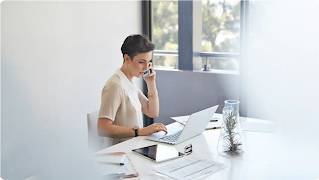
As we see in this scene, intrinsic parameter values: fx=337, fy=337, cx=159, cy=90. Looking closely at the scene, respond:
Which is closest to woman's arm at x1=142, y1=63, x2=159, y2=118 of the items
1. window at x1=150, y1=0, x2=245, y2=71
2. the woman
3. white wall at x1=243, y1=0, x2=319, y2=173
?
the woman

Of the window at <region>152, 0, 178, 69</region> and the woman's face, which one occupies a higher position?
the window at <region>152, 0, 178, 69</region>

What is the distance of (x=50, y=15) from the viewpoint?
2.55 m

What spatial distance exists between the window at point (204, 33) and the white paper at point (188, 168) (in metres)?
1.82

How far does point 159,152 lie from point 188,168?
0.22 meters

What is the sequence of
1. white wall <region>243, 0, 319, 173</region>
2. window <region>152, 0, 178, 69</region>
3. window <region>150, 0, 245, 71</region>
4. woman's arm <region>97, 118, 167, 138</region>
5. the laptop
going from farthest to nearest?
window <region>152, 0, 178, 69</region>
window <region>150, 0, 245, 71</region>
white wall <region>243, 0, 319, 173</region>
woman's arm <region>97, 118, 167, 138</region>
the laptop

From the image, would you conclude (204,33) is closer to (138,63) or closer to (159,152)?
(138,63)

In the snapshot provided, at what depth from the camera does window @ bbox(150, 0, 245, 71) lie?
3130 mm

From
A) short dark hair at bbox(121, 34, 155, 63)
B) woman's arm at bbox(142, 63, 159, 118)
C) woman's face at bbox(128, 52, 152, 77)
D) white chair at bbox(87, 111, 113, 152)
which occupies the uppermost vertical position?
short dark hair at bbox(121, 34, 155, 63)

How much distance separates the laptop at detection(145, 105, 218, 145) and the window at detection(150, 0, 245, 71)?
138 cm

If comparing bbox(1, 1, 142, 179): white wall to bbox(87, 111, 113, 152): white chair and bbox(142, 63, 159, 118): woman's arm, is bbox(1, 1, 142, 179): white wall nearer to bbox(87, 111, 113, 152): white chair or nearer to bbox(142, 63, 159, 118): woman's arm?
bbox(87, 111, 113, 152): white chair

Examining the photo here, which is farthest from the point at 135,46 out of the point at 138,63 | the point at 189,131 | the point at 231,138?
the point at 231,138

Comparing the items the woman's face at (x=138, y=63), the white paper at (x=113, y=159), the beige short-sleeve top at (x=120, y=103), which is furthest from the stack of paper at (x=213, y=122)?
the white paper at (x=113, y=159)

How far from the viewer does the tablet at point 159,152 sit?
1410mm

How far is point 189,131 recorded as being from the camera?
1694 millimetres
